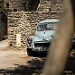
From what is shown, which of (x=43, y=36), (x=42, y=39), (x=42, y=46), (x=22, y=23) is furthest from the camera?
(x=22, y=23)

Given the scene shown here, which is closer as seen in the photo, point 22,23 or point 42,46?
point 42,46

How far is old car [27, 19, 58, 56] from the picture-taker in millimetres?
8867

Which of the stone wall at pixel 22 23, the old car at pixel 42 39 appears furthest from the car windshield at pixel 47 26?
the stone wall at pixel 22 23

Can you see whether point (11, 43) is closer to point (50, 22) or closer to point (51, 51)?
point (50, 22)

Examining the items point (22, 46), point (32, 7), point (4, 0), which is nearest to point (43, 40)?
point (22, 46)

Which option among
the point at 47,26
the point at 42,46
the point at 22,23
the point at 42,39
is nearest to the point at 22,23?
the point at 22,23

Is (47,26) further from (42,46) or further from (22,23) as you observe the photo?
(22,23)

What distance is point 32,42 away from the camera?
29.8 feet

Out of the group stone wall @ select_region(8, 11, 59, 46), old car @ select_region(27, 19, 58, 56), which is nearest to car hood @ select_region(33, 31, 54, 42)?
old car @ select_region(27, 19, 58, 56)

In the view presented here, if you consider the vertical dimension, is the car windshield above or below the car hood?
above

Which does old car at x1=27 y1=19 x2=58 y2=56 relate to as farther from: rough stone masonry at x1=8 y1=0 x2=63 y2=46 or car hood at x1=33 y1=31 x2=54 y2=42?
rough stone masonry at x1=8 y1=0 x2=63 y2=46

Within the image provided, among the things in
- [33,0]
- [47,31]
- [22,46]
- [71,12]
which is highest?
[33,0]

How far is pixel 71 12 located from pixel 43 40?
21.5ft

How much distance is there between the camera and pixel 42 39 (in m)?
9.02
